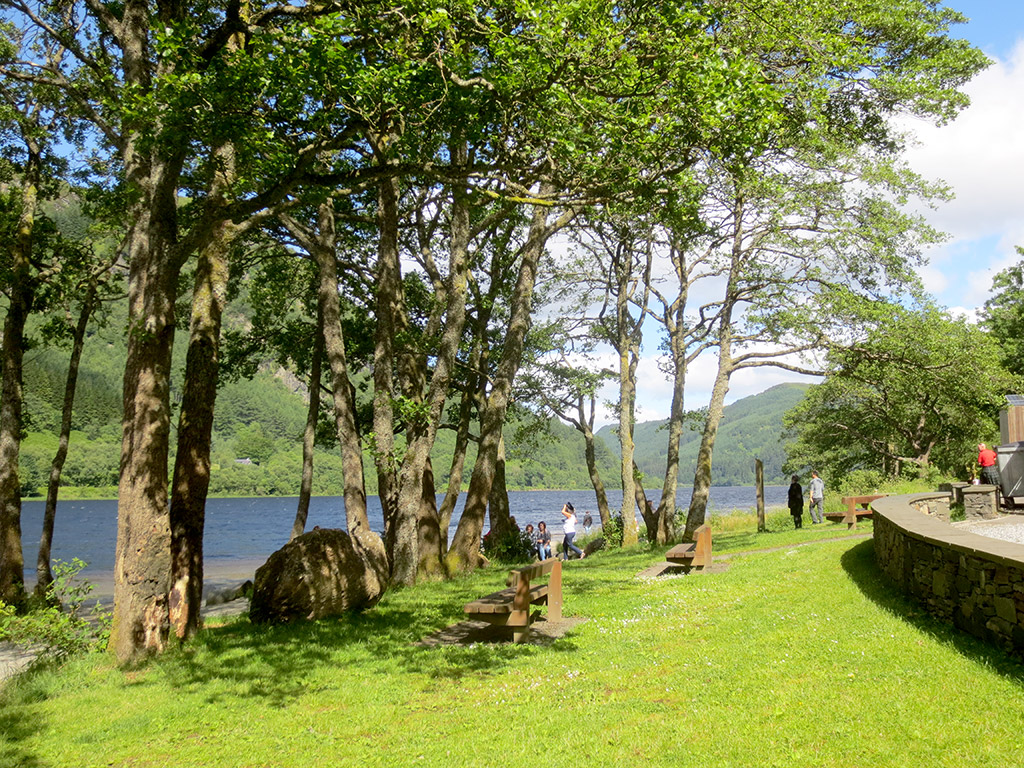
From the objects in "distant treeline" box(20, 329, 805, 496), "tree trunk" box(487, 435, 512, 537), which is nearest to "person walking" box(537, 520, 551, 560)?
"tree trunk" box(487, 435, 512, 537)

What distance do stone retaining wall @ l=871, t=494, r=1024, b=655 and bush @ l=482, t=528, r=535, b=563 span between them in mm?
13248

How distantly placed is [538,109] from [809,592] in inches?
281

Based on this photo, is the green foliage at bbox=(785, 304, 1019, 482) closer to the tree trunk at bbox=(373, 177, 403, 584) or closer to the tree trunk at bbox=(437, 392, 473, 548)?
the tree trunk at bbox=(437, 392, 473, 548)

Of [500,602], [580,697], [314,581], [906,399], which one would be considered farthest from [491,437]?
[906,399]

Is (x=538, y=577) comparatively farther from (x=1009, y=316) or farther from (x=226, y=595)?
(x=1009, y=316)

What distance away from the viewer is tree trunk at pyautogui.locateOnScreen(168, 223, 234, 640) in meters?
9.60

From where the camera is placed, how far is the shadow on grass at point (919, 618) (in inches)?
233

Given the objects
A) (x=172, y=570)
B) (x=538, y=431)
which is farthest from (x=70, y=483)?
(x=172, y=570)

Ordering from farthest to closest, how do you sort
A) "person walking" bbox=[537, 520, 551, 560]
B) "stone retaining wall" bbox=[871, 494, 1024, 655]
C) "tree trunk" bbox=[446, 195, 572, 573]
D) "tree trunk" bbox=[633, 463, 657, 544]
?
"tree trunk" bbox=[633, 463, 657, 544]
"person walking" bbox=[537, 520, 551, 560]
"tree trunk" bbox=[446, 195, 572, 573]
"stone retaining wall" bbox=[871, 494, 1024, 655]

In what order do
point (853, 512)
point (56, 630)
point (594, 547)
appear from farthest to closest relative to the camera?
1. point (594, 547)
2. point (853, 512)
3. point (56, 630)

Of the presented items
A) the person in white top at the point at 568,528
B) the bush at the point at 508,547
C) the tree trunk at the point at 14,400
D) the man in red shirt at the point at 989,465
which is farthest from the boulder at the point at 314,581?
the man in red shirt at the point at 989,465

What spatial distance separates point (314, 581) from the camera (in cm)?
1052

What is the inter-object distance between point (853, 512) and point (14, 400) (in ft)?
63.8

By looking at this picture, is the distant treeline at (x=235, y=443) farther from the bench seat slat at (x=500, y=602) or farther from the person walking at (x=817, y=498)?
the bench seat slat at (x=500, y=602)
